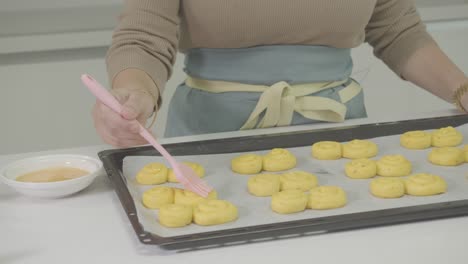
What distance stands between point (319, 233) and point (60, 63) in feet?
4.26

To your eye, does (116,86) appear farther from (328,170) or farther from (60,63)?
(60,63)

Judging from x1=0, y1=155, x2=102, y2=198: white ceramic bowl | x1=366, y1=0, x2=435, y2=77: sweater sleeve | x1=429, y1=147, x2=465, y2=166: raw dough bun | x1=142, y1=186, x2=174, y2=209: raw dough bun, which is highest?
x1=366, y1=0, x2=435, y2=77: sweater sleeve

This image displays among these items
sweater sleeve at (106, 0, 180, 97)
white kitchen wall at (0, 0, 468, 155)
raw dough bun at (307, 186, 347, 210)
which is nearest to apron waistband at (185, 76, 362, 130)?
sweater sleeve at (106, 0, 180, 97)

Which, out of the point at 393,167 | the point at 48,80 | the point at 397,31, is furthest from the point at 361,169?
the point at 48,80

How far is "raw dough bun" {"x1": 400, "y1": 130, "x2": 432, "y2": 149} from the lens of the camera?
3.32 feet

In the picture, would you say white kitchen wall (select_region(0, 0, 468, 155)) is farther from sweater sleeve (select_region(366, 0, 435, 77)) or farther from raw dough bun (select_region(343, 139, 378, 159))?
raw dough bun (select_region(343, 139, 378, 159))

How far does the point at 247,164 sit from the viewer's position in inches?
36.9

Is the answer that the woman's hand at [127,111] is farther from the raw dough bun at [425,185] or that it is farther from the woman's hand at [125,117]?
the raw dough bun at [425,185]

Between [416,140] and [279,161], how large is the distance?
0.20 meters

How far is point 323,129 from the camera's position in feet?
3.54

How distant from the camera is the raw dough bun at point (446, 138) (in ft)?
3.34

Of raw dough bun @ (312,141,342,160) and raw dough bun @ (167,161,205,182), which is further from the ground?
raw dough bun @ (312,141,342,160)

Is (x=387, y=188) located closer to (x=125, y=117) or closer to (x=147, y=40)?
(x=125, y=117)

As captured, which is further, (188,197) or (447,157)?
(447,157)
